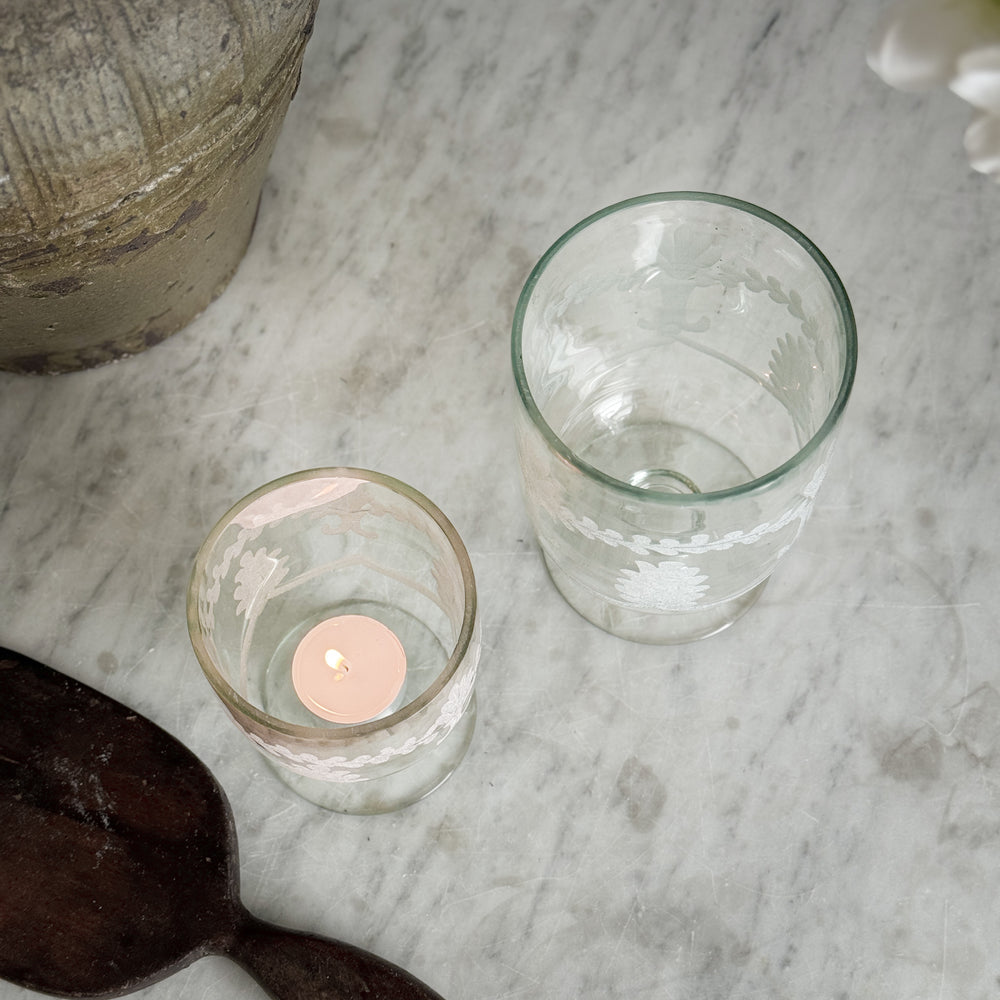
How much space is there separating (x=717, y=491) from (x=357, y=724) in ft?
0.52

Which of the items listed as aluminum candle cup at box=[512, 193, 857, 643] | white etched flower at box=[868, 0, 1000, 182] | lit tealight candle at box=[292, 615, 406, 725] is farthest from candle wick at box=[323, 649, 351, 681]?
white etched flower at box=[868, 0, 1000, 182]

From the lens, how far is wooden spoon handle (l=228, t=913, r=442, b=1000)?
0.43m

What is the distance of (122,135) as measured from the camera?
0.37 metres

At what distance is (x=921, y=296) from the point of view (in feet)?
1.86

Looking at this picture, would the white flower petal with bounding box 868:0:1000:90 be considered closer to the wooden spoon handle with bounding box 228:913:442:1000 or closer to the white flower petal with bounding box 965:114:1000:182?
the white flower petal with bounding box 965:114:1000:182

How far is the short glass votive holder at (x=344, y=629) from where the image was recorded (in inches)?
16.5

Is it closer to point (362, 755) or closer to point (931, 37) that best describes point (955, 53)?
point (931, 37)

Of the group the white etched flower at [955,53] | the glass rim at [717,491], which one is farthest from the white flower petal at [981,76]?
the glass rim at [717,491]

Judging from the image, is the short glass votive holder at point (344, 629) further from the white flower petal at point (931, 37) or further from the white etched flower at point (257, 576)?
the white flower petal at point (931, 37)

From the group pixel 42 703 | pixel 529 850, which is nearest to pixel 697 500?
pixel 529 850

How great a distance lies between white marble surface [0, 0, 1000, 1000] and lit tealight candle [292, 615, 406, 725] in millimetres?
41

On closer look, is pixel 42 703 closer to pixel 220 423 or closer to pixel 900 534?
pixel 220 423

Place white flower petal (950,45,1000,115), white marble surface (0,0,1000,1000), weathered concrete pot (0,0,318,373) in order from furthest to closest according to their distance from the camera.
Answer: white marble surface (0,0,1000,1000)
weathered concrete pot (0,0,318,373)
white flower petal (950,45,1000,115)

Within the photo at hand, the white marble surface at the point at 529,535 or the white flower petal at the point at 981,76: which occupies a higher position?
the white flower petal at the point at 981,76
